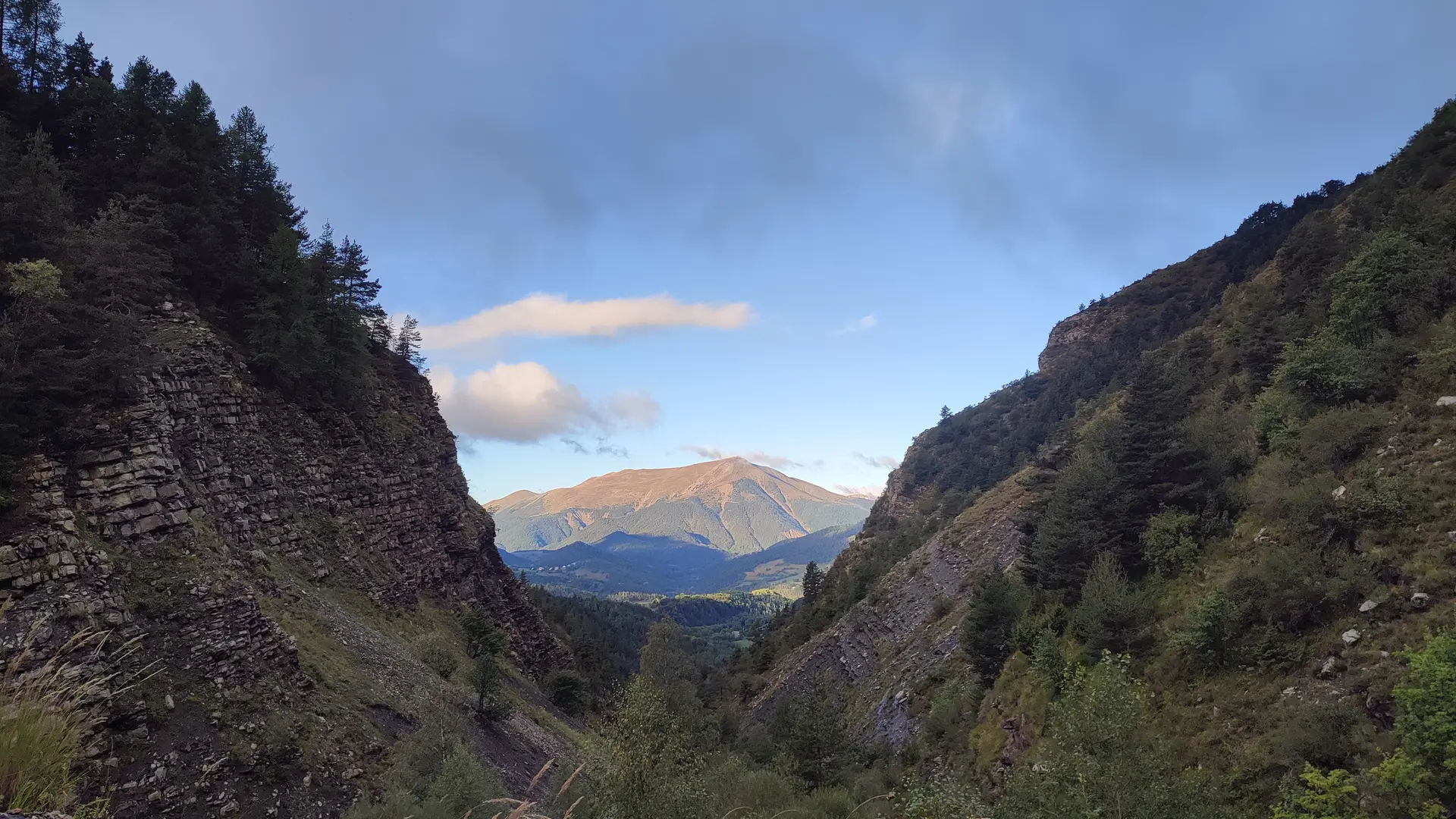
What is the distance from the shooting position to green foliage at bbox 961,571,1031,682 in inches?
1073

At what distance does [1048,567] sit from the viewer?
86.6 feet

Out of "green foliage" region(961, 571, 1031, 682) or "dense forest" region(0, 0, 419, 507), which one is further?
"green foliage" region(961, 571, 1031, 682)

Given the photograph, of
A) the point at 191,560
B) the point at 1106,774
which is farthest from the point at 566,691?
the point at 1106,774

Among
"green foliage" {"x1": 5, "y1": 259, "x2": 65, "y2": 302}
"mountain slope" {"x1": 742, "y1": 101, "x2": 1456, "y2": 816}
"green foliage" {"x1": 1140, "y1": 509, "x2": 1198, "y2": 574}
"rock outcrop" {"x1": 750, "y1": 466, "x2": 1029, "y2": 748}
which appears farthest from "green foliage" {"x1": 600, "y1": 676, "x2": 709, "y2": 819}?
"green foliage" {"x1": 5, "y1": 259, "x2": 65, "y2": 302}

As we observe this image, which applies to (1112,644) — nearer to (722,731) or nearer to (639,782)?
(639,782)

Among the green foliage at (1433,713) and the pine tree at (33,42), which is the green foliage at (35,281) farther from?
the green foliage at (1433,713)

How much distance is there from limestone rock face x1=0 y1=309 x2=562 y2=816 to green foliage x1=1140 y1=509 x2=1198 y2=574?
84.2 ft

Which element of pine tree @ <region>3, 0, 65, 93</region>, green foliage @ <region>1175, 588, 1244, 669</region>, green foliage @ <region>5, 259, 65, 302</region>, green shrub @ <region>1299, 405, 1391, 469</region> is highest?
pine tree @ <region>3, 0, 65, 93</region>

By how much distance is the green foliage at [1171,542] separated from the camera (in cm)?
2045

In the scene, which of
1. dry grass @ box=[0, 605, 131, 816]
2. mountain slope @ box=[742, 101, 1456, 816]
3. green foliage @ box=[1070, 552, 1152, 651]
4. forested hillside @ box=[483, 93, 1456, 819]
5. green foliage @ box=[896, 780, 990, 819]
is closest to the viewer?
dry grass @ box=[0, 605, 131, 816]

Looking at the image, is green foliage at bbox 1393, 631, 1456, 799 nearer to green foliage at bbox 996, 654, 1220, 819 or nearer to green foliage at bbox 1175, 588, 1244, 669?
green foliage at bbox 996, 654, 1220, 819

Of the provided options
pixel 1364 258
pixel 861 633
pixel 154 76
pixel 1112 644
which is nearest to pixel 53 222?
pixel 154 76

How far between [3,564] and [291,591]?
1191cm

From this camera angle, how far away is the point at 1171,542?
21.2 metres
